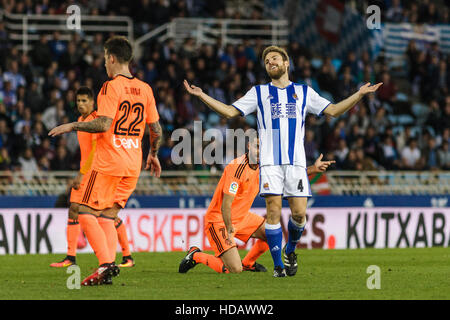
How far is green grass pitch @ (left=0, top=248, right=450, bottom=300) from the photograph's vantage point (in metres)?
7.61

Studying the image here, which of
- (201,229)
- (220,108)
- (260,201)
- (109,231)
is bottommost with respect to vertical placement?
(201,229)

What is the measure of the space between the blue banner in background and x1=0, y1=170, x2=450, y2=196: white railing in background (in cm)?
25

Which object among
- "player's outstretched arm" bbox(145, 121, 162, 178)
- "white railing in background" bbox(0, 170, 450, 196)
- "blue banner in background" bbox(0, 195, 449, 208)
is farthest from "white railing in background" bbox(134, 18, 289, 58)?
"player's outstretched arm" bbox(145, 121, 162, 178)

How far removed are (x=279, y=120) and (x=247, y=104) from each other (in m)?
0.36

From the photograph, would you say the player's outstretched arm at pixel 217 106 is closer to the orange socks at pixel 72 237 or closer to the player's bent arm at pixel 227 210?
the player's bent arm at pixel 227 210

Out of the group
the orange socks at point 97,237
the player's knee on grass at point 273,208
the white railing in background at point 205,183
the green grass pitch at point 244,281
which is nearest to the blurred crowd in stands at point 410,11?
the white railing in background at point 205,183

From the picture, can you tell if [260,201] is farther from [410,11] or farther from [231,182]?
[410,11]

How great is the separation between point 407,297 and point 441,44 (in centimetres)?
1832

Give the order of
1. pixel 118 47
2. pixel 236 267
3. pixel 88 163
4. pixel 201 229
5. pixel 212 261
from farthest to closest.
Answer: pixel 201 229 < pixel 88 163 < pixel 212 261 < pixel 236 267 < pixel 118 47

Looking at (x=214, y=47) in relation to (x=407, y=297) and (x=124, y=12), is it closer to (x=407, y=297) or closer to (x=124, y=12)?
(x=124, y=12)

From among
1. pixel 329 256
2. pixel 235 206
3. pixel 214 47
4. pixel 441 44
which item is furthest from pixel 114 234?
pixel 441 44

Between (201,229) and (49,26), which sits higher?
(49,26)

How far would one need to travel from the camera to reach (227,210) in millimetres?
9414

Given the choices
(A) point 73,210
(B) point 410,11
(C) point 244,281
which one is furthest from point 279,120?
(B) point 410,11
